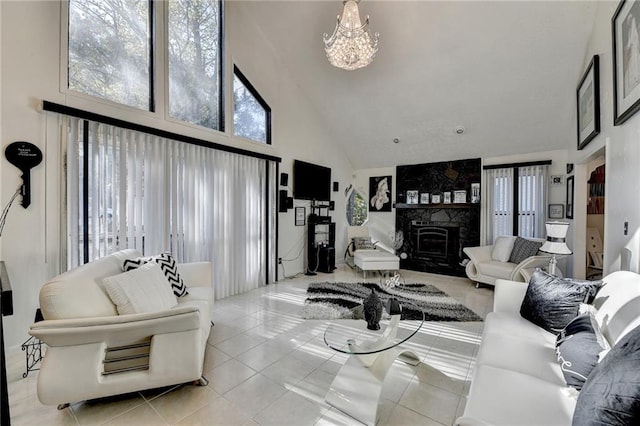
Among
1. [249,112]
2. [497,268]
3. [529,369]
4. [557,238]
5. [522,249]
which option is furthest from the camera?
[249,112]

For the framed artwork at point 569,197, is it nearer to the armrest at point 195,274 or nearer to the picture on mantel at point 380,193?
the picture on mantel at point 380,193

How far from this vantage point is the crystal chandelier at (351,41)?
9.75 feet

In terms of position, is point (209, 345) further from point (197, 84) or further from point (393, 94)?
point (393, 94)

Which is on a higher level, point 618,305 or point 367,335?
point 618,305

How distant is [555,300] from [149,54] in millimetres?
4756

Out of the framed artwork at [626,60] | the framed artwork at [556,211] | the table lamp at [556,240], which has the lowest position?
the table lamp at [556,240]

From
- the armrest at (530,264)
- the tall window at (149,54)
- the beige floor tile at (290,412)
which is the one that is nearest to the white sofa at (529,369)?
the beige floor tile at (290,412)

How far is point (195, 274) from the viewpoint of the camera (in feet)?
9.70

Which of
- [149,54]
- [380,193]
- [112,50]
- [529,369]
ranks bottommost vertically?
[529,369]

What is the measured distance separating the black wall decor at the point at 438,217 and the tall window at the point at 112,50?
5182 millimetres

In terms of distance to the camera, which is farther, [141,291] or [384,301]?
[384,301]

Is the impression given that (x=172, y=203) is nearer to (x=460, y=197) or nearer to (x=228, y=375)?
(x=228, y=375)

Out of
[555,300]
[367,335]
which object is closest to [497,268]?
[555,300]

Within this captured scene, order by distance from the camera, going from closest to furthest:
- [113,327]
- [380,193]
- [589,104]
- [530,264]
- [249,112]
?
[113,327] → [589,104] → [530,264] → [249,112] → [380,193]
